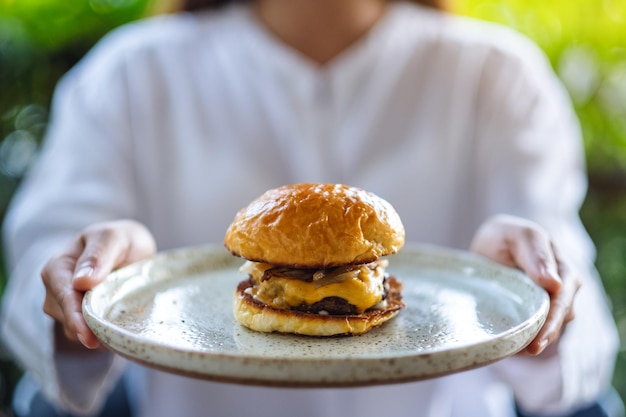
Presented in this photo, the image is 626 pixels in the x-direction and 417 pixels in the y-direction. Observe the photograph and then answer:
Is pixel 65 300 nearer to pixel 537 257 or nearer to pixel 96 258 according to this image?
pixel 96 258

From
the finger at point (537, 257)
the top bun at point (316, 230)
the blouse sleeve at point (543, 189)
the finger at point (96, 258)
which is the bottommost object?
the blouse sleeve at point (543, 189)

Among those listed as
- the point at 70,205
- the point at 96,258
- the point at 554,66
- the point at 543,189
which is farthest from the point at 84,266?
the point at 554,66

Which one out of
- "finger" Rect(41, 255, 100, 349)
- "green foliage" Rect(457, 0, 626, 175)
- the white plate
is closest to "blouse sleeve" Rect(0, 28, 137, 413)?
"finger" Rect(41, 255, 100, 349)

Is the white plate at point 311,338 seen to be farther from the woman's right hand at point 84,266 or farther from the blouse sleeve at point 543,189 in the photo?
the blouse sleeve at point 543,189

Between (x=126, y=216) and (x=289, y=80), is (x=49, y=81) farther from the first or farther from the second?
(x=289, y=80)

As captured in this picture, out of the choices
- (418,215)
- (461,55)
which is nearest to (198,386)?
(418,215)

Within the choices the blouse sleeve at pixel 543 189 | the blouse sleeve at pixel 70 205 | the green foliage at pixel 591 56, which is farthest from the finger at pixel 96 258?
the green foliage at pixel 591 56

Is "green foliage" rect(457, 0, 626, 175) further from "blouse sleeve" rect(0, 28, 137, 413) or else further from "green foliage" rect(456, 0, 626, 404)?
"blouse sleeve" rect(0, 28, 137, 413)
